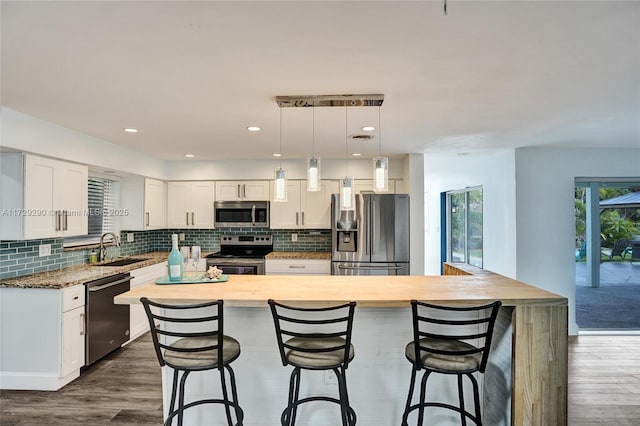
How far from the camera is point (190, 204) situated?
541cm

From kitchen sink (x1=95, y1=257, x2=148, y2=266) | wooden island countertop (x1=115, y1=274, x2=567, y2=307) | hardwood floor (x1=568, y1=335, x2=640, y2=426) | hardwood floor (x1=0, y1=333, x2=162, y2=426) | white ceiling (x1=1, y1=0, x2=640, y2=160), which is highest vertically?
white ceiling (x1=1, y1=0, x2=640, y2=160)

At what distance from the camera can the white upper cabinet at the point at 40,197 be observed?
9.88ft

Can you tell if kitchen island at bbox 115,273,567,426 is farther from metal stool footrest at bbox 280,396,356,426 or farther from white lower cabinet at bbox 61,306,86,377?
white lower cabinet at bbox 61,306,86,377

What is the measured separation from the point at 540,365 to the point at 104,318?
3731 millimetres

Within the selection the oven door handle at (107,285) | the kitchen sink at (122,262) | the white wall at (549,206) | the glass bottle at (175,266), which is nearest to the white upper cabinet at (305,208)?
the kitchen sink at (122,262)

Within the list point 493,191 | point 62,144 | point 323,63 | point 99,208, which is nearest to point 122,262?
point 99,208

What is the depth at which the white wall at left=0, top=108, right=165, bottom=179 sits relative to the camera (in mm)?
2836

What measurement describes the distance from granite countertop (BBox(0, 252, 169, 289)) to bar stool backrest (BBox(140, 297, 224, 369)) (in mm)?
1108

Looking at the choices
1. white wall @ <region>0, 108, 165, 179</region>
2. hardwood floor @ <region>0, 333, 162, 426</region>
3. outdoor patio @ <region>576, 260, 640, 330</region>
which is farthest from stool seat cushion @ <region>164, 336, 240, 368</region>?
outdoor patio @ <region>576, 260, 640, 330</region>

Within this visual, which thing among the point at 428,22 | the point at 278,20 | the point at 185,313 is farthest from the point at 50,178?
the point at 428,22

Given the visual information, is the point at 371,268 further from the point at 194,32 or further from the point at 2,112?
the point at 2,112

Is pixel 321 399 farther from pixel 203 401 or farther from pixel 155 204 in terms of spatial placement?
pixel 155 204

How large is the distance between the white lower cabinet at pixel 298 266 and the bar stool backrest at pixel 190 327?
7.32 feet

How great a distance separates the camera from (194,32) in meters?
1.65
